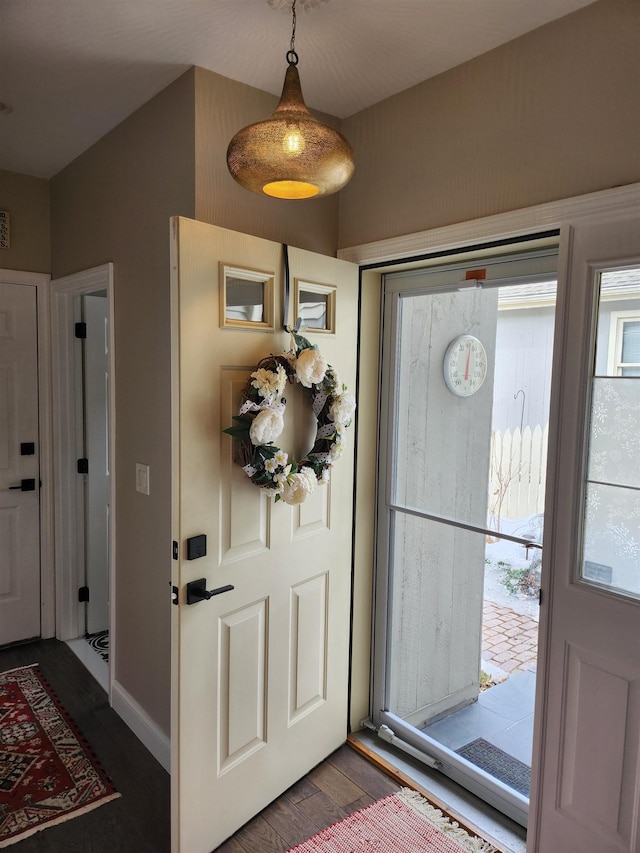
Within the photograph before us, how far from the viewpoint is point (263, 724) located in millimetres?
2125

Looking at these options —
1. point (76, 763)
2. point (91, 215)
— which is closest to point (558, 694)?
point (76, 763)

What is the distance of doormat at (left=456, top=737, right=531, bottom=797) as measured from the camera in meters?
2.15

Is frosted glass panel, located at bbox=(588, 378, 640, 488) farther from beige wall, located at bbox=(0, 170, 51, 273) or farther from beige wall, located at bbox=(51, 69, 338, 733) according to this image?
beige wall, located at bbox=(0, 170, 51, 273)

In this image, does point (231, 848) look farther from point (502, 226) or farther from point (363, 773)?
point (502, 226)

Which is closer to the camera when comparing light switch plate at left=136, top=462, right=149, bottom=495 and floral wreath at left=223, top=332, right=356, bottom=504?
floral wreath at left=223, top=332, right=356, bottom=504

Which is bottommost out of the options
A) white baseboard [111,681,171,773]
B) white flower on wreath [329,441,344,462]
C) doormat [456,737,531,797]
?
white baseboard [111,681,171,773]

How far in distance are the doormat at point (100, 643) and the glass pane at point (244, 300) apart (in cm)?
227

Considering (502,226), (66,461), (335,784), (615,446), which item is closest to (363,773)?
(335,784)

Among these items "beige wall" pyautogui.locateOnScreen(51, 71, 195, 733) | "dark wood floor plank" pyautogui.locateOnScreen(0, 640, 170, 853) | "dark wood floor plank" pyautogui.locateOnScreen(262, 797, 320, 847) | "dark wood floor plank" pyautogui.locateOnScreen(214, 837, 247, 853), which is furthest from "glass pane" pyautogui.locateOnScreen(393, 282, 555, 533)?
"dark wood floor plank" pyautogui.locateOnScreen(0, 640, 170, 853)

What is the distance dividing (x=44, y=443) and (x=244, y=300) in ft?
6.54

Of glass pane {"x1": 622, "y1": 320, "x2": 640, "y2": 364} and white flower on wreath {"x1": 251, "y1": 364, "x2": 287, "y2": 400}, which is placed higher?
glass pane {"x1": 622, "y1": 320, "x2": 640, "y2": 364}

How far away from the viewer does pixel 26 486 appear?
3320 mm

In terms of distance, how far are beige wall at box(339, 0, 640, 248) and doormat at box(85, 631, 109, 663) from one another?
2.61 meters

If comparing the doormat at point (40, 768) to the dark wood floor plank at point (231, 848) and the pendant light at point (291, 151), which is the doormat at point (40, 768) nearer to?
the dark wood floor plank at point (231, 848)
